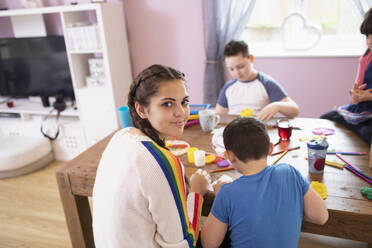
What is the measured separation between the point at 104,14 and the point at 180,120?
2162 millimetres

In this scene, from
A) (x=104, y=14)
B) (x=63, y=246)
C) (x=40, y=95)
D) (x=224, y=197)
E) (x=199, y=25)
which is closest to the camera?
(x=224, y=197)

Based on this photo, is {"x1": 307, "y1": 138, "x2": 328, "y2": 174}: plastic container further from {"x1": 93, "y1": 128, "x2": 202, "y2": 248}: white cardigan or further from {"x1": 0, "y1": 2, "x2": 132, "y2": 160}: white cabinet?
{"x1": 0, "y1": 2, "x2": 132, "y2": 160}: white cabinet

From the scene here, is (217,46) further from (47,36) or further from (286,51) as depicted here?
(47,36)

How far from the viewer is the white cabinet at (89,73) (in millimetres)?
2941

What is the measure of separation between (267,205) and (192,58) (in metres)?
2.43

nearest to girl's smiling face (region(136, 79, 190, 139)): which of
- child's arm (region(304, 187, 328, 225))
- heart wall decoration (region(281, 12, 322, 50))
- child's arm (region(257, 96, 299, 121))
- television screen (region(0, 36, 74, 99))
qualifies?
child's arm (region(304, 187, 328, 225))

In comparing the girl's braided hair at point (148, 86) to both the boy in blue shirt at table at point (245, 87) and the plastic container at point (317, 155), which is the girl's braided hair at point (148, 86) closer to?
the plastic container at point (317, 155)

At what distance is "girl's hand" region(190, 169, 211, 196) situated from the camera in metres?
1.17

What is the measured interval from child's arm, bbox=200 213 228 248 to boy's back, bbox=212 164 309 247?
0.03 meters

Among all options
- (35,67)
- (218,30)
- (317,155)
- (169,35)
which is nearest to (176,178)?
(317,155)

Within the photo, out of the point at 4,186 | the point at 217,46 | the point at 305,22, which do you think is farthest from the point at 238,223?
the point at 4,186

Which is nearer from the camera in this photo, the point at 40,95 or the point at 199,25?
the point at 199,25

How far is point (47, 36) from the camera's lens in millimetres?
3195

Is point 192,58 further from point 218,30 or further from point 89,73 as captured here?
point 89,73
